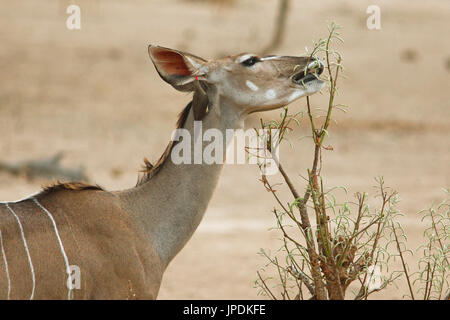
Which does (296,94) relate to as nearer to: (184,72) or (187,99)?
(184,72)

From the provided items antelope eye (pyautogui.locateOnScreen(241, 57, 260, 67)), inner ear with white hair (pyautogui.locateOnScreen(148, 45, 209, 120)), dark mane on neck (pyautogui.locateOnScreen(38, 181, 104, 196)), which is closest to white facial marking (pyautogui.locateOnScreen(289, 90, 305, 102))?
antelope eye (pyautogui.locateOnScreen(241, 57, 260, 67))

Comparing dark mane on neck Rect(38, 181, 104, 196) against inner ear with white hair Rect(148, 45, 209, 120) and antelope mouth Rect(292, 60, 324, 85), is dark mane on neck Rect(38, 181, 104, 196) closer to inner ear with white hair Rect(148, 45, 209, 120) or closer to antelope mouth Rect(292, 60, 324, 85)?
inner ear with white hair Rect(148, 45, 209, 120)

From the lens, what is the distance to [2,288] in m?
4.00

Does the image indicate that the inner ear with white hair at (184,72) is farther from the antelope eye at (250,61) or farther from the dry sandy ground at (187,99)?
the dry sandy ground at (187,99)

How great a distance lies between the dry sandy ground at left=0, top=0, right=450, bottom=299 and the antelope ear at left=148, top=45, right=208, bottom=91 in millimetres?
2889

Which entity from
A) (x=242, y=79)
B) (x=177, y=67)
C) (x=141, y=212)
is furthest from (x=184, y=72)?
(x=141, y=212)

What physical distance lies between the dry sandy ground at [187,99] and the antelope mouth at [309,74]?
2.71 meters

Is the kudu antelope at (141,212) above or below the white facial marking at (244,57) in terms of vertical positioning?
below

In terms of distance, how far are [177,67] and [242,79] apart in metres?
0.38

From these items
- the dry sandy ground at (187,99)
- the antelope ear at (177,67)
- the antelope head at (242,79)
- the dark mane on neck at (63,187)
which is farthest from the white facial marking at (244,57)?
the dry sandy ground at (187,99)

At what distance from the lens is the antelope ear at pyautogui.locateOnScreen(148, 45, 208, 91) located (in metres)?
4.74

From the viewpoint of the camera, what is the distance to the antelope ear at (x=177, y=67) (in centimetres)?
474

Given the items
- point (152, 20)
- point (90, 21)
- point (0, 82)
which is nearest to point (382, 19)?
point (152, 20)

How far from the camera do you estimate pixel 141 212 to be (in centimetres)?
466
